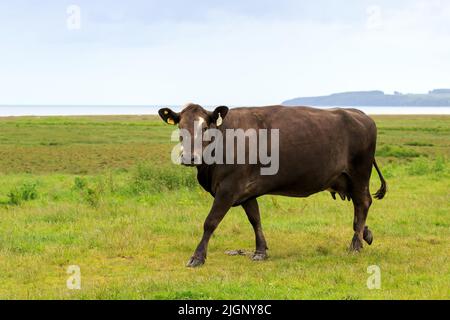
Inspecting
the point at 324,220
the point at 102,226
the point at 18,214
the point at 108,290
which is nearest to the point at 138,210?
the point at 102,226

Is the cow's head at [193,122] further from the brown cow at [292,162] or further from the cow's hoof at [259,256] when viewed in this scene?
the cow's hoof at [259,256]

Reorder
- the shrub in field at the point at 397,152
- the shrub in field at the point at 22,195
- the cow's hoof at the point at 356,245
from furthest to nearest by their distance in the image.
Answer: the shrub in field at the point at 397,152
the shrub in field at the point at 22,195
the cow's hoof at the point at 356,245

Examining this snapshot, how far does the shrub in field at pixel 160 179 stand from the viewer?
16406 millimetres

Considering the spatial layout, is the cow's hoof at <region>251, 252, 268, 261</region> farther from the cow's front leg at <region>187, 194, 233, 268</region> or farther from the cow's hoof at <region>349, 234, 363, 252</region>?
the cow's hoof at <region>349, 234, 363, 252</region>

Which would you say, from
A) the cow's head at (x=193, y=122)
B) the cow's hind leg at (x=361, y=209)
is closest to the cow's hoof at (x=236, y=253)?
the cow's hind leg at (x=361, y=209)

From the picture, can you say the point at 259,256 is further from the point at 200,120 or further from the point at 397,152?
the point at 397,152

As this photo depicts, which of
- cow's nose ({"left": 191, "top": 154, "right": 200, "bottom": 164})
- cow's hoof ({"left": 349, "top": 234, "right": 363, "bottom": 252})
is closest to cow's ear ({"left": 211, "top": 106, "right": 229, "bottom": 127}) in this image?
cow's nose ({"left": 191, "top": 154, "right": 200, "bottom": 164})

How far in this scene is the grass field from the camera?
23.6ft

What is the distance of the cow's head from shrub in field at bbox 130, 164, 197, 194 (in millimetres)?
7893

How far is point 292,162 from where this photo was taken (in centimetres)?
902

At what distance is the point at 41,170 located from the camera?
25.8 m

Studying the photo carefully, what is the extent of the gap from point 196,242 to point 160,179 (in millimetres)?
6924

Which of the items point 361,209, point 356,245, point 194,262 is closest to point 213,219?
point 194,262
